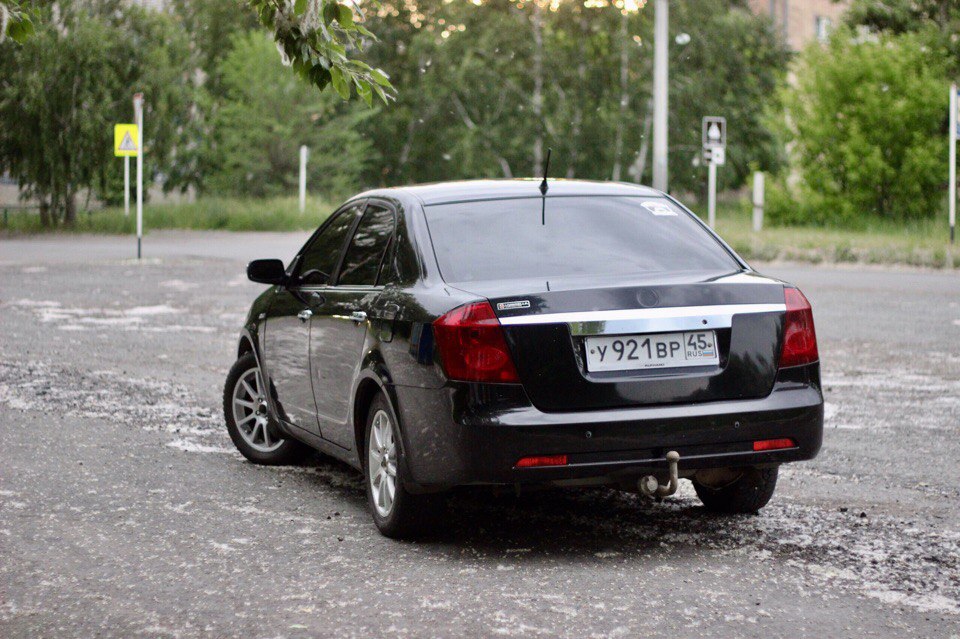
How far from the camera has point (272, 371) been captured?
775 centimetres

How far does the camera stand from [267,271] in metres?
7.51

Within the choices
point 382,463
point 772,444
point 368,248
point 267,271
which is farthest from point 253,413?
point 772,444

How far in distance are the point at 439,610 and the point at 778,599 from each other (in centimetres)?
117

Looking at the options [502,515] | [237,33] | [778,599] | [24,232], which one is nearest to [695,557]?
[778,599]

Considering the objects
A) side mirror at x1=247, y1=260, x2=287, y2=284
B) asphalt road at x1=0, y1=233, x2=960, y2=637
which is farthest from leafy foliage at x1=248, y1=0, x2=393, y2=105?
asphalt road at x1=0, y1=233, x2=960, y2=637

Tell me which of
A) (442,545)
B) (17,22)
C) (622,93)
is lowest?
(442,545)

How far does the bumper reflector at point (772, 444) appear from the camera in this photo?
5824mm

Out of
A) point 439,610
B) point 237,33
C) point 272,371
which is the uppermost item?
point 237,33

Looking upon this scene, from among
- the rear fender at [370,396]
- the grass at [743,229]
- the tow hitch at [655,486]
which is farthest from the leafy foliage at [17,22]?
the grass at [743,229]

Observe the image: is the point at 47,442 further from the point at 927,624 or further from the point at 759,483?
the point at 927,624

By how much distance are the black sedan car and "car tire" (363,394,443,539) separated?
0.01 meters

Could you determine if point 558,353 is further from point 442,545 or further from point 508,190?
point 508,190

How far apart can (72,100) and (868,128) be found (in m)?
21.9

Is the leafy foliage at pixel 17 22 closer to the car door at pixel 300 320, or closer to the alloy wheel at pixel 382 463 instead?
the car door at pixel 300 320
